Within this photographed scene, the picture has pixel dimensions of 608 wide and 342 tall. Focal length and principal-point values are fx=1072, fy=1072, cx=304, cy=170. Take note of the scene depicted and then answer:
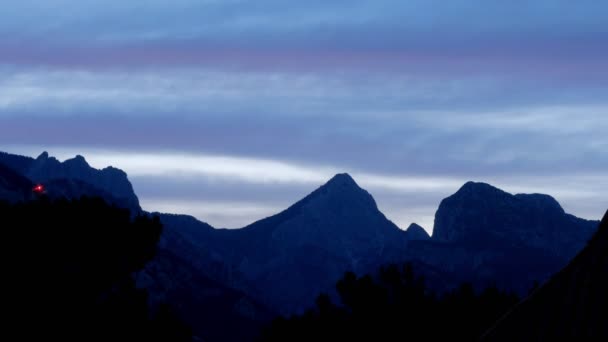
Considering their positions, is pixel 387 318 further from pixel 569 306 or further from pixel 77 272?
pixel 569 306

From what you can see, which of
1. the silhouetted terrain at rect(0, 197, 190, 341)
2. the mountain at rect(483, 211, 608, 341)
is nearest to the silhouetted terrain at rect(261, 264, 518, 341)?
the silhouetted terrain at rect(0, 197, 190, 341)

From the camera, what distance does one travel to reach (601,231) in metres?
29.7

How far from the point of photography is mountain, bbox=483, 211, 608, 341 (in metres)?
28.2

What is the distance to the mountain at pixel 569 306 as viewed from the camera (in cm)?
2820

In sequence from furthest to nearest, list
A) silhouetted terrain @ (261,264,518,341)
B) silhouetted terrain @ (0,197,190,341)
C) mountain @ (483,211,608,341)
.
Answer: silhouetted terrain @ (261,264,518,341), silhouetted terrain @ (0,197,190,341), mountain @ (483,211,608,341)

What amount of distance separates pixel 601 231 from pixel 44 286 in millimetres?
44092

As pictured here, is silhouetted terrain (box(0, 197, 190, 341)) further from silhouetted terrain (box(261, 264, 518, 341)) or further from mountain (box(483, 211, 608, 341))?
mountain (box(483, 211, 608, 341))

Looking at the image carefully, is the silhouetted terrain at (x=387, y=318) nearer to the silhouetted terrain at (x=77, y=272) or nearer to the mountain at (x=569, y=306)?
the silhouetted terrain at (x=77, y=272)

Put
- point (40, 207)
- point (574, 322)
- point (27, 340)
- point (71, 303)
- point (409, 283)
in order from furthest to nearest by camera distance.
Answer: point (409, 283) → point (40, 207) → point (71, 303) → point (27, 340) → point (574, 322)

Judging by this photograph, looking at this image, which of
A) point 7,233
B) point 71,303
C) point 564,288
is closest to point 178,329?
point 71,303

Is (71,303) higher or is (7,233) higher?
(7,233)

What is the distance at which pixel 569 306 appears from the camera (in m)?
29.0

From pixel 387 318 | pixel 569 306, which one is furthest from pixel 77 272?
pixel 569 306

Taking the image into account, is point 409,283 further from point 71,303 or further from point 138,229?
point 71,303
